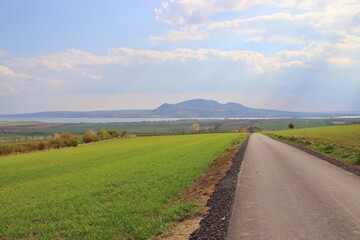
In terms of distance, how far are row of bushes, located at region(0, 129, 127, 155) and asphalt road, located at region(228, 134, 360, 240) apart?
63001 millimetres

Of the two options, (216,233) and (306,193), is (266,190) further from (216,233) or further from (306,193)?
(216,233)

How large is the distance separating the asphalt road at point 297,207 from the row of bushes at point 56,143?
6300 centimetres

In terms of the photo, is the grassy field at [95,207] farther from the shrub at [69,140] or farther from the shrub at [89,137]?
the shrub at [89,137]

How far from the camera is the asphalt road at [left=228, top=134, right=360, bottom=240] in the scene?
877 centimetres

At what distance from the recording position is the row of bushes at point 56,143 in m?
69.3

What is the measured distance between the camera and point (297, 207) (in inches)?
450

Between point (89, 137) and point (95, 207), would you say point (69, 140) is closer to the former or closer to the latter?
point (89, 137)

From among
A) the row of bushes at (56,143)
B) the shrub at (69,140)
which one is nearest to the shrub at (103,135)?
the row of bushes at (56,143)

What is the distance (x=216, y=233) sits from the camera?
8.84m

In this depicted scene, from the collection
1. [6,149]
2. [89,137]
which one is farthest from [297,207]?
[89,137]

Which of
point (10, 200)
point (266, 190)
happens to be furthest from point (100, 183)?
point (266, 190)

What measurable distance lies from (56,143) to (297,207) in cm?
7949

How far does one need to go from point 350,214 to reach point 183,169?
15362 millimetres

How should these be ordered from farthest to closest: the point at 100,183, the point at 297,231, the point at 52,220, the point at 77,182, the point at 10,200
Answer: the point at 77,182
the point at 100,183
the point at 10,200
the point at 52,220
the point at 297,231
